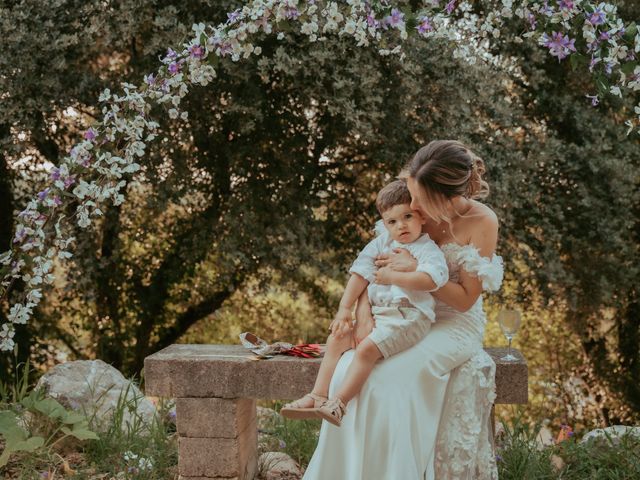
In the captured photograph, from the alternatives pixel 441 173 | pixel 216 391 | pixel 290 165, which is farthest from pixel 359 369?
pixel 290 165

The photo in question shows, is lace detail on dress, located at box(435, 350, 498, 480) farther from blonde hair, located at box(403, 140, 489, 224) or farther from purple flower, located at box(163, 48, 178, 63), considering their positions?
purple flower, located at box(163, 48, 178, 63)

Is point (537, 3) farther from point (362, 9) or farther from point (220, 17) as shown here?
point (220, 17)

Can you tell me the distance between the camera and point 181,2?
605 cm

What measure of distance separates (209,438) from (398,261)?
1.30 meters

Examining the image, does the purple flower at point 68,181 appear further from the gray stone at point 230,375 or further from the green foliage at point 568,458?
the green foliage at point 568,458

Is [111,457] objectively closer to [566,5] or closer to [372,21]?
[372,21]

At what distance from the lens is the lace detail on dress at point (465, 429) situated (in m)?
3.01

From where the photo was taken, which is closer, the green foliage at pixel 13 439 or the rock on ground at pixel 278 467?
the green foliage at pixel 13 439

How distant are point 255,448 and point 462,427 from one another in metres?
1.39

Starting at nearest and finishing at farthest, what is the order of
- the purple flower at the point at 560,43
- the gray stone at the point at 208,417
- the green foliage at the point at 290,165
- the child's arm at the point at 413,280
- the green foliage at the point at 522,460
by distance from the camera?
the child's arm at the point at 413,280
the purple flower at the point at 560,43
the gray stone at the point at 208,417
the green foliage at the point at 522,460
the green foliage at the point at 290,165

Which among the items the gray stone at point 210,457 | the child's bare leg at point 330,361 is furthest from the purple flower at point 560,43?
the gray stone at point 210,457

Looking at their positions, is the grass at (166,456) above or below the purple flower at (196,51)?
below

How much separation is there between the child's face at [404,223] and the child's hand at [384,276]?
16 cm

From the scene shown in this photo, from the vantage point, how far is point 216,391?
3609 millimetres
